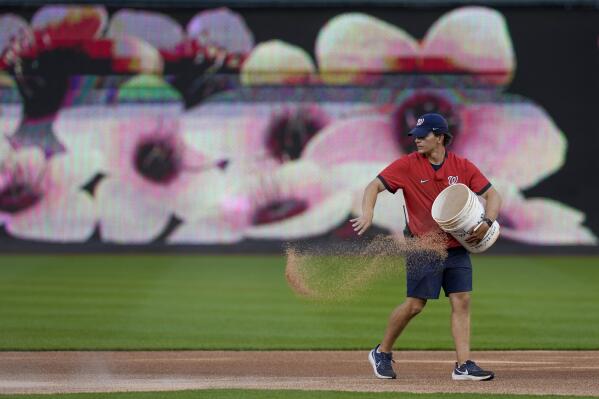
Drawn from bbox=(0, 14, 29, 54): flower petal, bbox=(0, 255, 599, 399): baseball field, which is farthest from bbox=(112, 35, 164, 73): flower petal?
bbox=(0, 255, 599, 399): baseball field

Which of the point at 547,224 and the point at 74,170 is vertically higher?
the point at 74,170

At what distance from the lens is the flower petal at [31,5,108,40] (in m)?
29.8

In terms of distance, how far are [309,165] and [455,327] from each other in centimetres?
1923

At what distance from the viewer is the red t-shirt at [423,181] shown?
35.0ft

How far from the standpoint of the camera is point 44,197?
29.9 meters

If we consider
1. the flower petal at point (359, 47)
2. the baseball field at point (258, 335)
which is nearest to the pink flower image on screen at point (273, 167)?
the flower petal at point (359, 47)

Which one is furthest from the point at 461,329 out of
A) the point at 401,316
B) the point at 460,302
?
the point at 401,316

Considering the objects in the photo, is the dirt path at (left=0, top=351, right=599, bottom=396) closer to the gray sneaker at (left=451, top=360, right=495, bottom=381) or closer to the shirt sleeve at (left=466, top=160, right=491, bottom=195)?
the gray sneaker at (left=451, top=360, right=495, bottom=381)

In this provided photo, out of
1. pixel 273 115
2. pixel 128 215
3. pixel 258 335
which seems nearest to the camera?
pixel 258 335

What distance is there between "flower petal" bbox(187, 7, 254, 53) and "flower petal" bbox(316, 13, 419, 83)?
1.65 metres

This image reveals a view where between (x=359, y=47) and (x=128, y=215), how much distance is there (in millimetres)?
6097

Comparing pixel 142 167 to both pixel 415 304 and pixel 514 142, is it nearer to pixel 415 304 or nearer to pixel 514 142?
pixel 514 142

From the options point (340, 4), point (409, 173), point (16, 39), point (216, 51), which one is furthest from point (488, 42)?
point (409, 173)

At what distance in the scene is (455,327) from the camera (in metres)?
10.7
